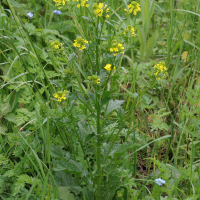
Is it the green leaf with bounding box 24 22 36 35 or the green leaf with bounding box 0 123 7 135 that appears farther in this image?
the green leaf with bounding box 24 22 36 35

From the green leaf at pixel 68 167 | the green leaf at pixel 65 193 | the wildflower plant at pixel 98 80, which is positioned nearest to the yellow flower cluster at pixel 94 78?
the wildflower plant at pixel 98 80

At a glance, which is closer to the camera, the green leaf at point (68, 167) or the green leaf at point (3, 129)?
the green leaf at point (68, 167)

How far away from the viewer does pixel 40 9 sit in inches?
111

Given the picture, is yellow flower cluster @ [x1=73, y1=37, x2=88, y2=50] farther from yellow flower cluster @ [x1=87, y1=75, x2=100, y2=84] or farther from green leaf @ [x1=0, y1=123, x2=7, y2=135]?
green leaf @ [x1=0, y1=123, x2=7, y2=135]

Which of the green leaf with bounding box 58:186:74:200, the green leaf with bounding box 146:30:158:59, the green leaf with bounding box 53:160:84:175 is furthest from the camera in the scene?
the green leaf with bounding box 146:30:158:59

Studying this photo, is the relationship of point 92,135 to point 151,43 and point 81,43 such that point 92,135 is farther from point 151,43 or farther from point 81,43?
point 151,43

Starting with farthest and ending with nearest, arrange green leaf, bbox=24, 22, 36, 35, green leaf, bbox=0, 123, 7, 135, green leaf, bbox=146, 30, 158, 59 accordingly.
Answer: green leaf, bbox=146, 30, 158, 59
green leaf, bbox=24, 22, 36, 35
green leaf, bbox=0, 123, 7, 135

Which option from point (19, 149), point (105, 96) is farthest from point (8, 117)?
point (105, 96)

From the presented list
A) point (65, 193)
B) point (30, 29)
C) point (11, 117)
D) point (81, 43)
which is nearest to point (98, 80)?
point (81, 43)

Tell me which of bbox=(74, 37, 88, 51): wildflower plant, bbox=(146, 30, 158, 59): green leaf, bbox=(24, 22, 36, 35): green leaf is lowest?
bbox=(146, 30, 158, 59): green leaf

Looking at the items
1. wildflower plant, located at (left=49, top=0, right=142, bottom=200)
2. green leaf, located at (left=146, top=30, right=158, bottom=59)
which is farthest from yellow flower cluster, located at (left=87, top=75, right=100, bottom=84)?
green leaf, located at (left=146, top=30, right=158, bottom=59)

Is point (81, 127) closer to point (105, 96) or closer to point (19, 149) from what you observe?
point (105, 96)

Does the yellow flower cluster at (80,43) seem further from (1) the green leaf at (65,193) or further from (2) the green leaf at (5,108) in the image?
(2) the green leaf at (5,108)

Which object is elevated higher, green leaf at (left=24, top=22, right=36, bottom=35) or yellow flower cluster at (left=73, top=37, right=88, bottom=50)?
yellow flower cluster at (left=73, top=37, right=88, bottom=50)
